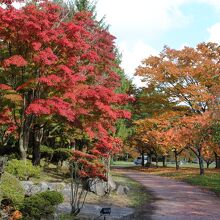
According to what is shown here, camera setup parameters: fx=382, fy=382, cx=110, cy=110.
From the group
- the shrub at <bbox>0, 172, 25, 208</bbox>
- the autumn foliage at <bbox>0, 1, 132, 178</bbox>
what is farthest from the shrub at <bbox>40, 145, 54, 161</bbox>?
the shrub at <bbox>0, 172, 25, 208</bbox>

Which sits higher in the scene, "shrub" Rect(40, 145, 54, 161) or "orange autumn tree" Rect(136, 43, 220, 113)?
"orange autumn tree" Rect(136, 43, 220, 113)

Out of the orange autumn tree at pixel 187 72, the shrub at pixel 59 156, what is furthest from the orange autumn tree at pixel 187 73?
the shrub at pixel 59 156

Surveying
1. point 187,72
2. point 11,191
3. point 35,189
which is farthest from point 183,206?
point 187,72

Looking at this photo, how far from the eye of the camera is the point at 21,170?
50.6 ft

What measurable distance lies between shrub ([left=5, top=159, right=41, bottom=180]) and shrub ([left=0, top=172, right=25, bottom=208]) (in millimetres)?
6031

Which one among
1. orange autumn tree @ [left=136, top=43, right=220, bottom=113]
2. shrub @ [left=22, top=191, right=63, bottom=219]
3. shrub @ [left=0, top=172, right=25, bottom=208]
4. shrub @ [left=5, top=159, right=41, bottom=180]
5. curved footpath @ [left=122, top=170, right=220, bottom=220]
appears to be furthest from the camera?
orange autumn tree @ [left=136, top=43, right=220, bottom=113]

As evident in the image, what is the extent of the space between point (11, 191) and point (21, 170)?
647cm

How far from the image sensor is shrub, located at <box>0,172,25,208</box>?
29.4 feet

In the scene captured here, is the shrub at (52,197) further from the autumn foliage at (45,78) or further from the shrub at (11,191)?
the autumn foliage at (45,78)

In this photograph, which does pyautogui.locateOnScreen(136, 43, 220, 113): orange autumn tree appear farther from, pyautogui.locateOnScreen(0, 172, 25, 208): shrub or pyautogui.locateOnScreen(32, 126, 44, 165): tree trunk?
pyautogui.locateOnScreen(0, 172, 25, 208): shrub

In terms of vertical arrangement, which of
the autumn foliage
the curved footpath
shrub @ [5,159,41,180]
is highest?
the autumn foliage

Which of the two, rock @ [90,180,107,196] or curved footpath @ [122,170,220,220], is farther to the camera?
rock @ [90,180,107,196]

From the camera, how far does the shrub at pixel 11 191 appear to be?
8969 mm

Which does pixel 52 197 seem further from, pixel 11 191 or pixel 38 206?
pixel 11 191
